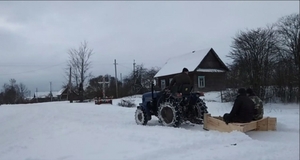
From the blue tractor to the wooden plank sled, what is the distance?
0.62 m

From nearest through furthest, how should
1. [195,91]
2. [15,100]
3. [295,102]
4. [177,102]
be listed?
[15,100]
[177,102]
[195,91]
[295,102]

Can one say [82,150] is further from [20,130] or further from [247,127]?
[247,127]

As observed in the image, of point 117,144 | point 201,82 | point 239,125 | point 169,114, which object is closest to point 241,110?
point 239,125

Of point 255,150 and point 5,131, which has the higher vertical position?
point 5,131

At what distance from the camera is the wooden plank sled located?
436cm

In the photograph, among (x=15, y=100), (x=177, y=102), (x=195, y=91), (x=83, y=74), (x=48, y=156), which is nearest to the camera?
(x=15, y=100)

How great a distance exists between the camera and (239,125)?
434 cm

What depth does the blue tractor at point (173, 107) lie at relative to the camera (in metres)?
5.25

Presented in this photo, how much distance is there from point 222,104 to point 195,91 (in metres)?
2.18

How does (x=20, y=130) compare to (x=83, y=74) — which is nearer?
(x=20, y=130)

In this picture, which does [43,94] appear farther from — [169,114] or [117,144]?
[169,114]

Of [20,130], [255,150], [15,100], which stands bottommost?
[255,150]

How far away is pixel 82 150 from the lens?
312cm

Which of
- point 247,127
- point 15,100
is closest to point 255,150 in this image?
point 247,127
